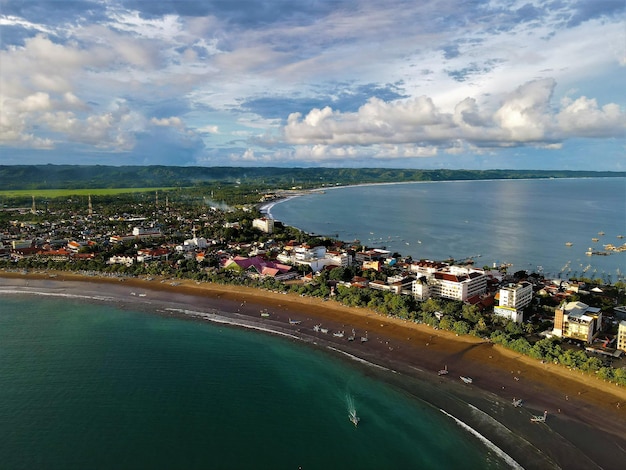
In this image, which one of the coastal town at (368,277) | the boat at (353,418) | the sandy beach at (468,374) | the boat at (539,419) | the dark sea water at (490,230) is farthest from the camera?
the dark sea water at (490,230)

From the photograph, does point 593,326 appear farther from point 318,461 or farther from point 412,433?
point 318,461

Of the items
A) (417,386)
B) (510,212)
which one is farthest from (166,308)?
(510,212)

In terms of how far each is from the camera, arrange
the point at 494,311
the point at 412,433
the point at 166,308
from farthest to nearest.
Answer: the point at 166,308
the point at 494,311
the point at 412,433

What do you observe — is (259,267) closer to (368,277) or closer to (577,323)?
(368,277)

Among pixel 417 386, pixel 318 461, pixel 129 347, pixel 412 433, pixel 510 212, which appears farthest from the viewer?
pixel 510 212

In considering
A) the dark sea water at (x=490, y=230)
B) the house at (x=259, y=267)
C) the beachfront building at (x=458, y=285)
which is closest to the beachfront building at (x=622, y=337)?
the beachfront building at (x=458, y=285)

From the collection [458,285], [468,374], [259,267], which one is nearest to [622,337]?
[468,374]

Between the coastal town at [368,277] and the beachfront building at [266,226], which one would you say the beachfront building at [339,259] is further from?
the beachfront building at [266,226]
